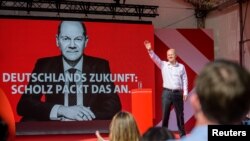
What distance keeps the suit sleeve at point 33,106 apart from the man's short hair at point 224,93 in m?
6.79

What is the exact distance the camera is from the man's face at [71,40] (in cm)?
765

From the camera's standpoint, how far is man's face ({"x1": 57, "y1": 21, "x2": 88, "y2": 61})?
7.65 m

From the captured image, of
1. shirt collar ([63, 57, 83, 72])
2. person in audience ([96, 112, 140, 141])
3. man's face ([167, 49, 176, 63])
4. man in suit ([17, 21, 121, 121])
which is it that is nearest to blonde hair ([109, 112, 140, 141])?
person in audience ([96, 112, 140, 141])

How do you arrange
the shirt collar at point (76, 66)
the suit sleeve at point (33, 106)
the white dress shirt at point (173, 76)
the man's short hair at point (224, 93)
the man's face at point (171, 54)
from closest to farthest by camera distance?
the man's short hair at point (224, 93) < the man's face at point (171, 54) < the white dress shirt at point (173, 76) < the suit sleeve at point (33, 106) < the shirt collar at point (76, 66)

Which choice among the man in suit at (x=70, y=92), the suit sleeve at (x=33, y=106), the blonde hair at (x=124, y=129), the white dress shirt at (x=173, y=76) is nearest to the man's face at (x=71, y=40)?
the man in suit at (x=70, y=92)

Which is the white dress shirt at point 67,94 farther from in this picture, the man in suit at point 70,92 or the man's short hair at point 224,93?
the man's short hair at point 224,93

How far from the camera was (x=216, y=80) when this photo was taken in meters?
0.82

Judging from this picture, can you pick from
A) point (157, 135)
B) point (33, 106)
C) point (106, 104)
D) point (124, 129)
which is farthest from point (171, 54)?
point (157, 135)

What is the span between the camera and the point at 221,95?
81 centimetres

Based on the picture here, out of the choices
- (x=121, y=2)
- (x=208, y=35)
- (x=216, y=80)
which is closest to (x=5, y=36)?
(x=121, y=2)

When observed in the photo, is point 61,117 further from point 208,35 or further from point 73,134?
point 208,35

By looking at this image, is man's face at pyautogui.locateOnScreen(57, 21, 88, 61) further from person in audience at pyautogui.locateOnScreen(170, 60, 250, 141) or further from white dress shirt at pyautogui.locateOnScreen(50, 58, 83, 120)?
person in audience at pyautogui.locateOnScreen(170, 60, 250, 141)

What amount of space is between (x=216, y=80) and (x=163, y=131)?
743mm

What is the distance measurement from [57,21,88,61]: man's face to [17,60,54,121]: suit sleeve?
2.09ft
